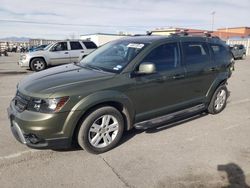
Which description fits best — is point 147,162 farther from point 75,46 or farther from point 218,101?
point 75,46

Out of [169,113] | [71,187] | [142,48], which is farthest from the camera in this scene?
[169,113]

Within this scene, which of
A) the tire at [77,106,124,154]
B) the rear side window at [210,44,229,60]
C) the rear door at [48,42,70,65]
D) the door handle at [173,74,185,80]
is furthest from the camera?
the rear door at [48,42,70,65]

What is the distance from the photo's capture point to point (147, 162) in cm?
363

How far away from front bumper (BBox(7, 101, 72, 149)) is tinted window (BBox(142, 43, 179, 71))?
1.74 m

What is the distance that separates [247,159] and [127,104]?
6.49 feet

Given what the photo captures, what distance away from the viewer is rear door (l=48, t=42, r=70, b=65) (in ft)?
45.1

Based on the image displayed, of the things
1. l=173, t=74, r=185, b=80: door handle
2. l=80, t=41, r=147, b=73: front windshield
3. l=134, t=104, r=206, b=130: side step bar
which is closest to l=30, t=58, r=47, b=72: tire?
l=80, t=41, r=147, b=73: front windshield

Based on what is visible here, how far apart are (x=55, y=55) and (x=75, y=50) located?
1.15m

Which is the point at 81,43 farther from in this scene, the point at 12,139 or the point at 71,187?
the point at 71,187

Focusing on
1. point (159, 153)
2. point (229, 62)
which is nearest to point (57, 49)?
point (229, 62)

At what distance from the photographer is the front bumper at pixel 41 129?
10.9 feet

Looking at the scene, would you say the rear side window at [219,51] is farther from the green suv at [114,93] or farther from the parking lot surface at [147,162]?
the parking lot surface at [147,162]

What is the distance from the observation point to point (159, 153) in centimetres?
391

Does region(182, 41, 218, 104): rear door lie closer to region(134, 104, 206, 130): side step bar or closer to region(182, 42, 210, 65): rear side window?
region(182, 42, 210, 65): rear side window
